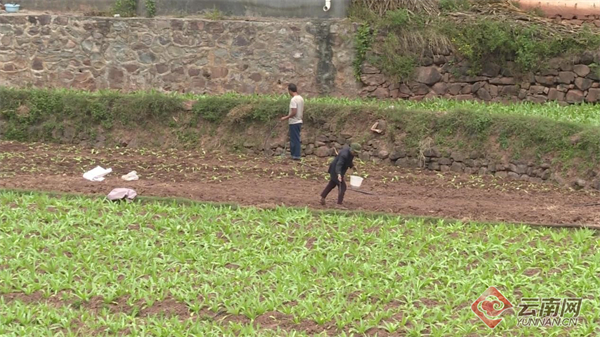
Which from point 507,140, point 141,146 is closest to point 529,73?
point 507,140

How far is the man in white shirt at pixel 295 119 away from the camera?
14.6m

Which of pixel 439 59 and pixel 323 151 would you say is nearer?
pixel 323 151

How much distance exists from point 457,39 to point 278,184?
216 inches

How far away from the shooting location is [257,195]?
11844 mm

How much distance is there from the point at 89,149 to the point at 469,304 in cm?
946

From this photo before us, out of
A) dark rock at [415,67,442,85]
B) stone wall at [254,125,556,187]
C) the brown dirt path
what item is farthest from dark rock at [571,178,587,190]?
dark rock at [415,67,442,85]

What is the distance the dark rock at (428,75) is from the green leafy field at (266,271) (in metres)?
6.55

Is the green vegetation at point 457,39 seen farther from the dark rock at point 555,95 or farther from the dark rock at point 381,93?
the dark rock at point 555,95

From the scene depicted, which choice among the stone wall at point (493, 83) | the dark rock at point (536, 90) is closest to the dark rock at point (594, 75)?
the stone wall at point (493, 83)

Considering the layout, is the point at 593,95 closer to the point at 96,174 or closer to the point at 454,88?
the point at 454,88

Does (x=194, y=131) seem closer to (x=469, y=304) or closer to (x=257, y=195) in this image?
(x=257, y=195)

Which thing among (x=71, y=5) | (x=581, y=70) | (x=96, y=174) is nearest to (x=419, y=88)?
(x=581, y=70)

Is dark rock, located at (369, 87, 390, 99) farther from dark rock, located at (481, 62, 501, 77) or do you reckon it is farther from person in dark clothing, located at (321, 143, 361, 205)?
person in dark clothing, located at (321, 143, 361, 205)

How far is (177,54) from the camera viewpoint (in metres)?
17.4
